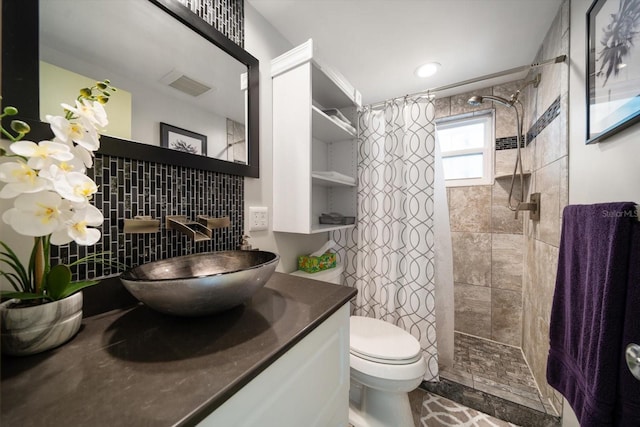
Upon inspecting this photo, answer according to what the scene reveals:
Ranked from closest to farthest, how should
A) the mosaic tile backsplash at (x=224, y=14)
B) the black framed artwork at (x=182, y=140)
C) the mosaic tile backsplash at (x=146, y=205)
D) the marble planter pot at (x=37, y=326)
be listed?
the marble planter pot at (x=37, y=326)
the mosaic tile backsplash at (x=146, y=205)
the black framed artwork at (x=182, y=140)
the mosaic tile backsplash at (x=224, y=14)

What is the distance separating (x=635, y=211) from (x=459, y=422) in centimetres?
134

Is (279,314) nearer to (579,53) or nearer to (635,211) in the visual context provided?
(635,211)

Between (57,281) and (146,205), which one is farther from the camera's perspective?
(146,205)

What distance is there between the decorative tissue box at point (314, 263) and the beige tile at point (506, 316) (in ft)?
5.07

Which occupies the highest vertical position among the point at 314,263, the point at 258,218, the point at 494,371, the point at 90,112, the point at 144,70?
the point at 144,70

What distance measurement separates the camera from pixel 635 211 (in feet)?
1.84

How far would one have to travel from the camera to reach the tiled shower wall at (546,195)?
117cm

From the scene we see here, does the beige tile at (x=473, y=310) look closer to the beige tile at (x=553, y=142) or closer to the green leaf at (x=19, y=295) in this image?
the beige tile at (x=553, y=142)

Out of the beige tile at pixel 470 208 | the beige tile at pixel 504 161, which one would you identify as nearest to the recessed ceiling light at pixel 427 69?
the beige tile at pixel 504 161

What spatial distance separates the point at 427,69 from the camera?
1682mm

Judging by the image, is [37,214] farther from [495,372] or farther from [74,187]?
[495,372]

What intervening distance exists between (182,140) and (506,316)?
2.58m

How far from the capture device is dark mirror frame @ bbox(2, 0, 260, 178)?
0.55 meters

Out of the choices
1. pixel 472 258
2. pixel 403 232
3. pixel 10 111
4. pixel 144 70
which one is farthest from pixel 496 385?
pixel 144 70
